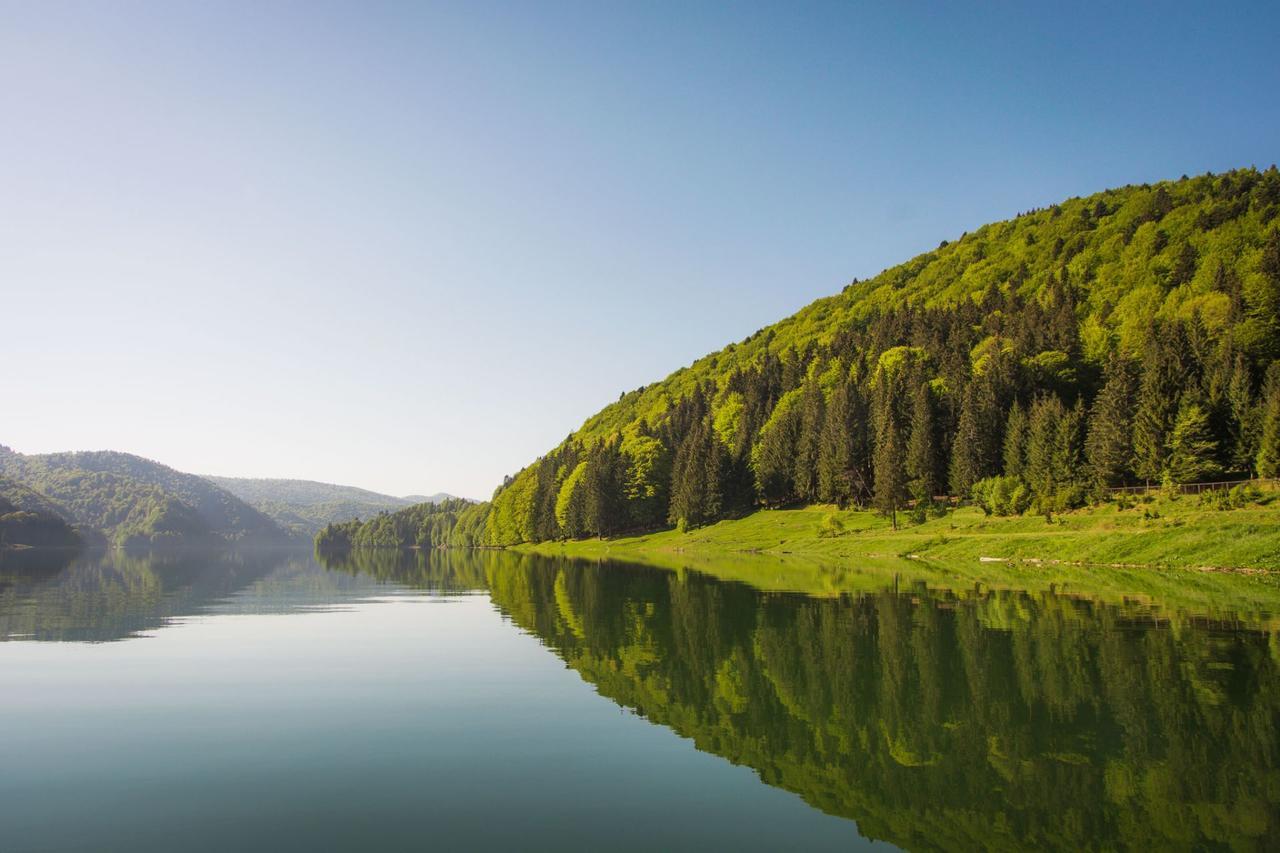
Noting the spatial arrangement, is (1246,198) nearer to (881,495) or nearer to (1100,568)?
(881,495)

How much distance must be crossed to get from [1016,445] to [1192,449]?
70.6 feet

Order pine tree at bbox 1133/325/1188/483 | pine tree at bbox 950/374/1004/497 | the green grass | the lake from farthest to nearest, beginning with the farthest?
pine tree at bbox 950/374/1004/497
pine tree at bbox 1133/325/1188/483
the green grass
the lake

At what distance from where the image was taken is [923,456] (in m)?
106

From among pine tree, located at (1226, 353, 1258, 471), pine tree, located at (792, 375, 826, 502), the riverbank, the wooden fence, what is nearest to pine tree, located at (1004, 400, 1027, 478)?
the riverbank

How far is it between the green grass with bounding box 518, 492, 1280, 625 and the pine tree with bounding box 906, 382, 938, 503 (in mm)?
7731

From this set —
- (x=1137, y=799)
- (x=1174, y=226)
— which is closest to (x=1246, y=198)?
(x=1174, y=226)

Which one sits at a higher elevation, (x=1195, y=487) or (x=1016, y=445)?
(x=1016, y=445)

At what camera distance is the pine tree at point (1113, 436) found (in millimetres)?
81438

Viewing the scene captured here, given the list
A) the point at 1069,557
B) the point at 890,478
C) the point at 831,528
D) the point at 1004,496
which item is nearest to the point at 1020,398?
the point at 890,478

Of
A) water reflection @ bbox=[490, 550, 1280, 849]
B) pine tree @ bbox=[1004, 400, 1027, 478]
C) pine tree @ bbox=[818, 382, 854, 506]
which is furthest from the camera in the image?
pine tree @ bbox=[818, 382, 854, 506]

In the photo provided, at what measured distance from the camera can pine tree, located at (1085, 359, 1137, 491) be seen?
81.4 m

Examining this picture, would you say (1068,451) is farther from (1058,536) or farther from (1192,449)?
(1058,536)

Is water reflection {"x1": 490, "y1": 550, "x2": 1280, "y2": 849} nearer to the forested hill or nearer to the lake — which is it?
the lake

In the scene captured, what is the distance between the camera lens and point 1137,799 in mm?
12820
